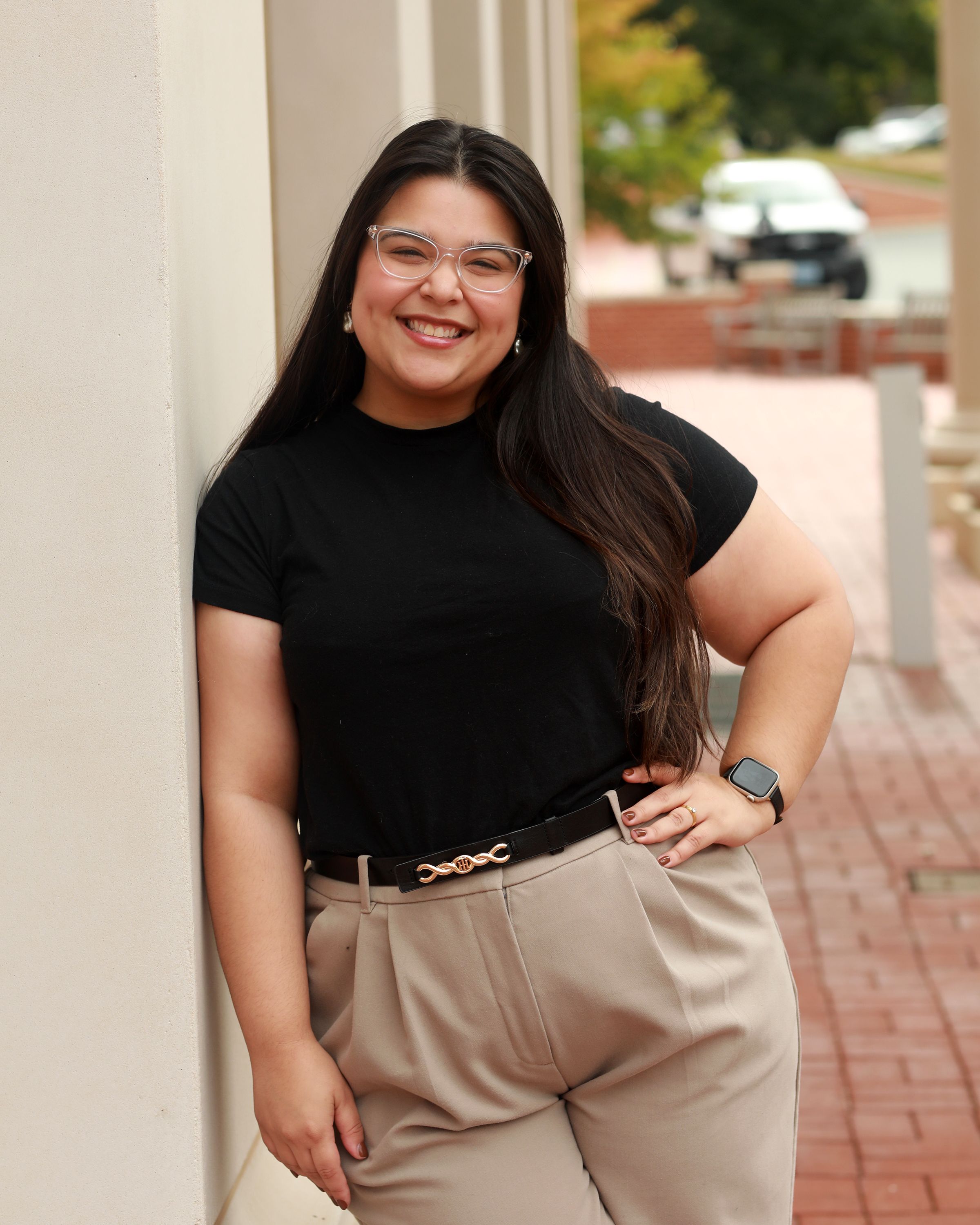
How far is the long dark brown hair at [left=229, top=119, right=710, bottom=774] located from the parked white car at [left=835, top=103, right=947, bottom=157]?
39263mm

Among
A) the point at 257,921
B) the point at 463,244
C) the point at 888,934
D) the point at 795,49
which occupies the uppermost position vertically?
the point at 795,49

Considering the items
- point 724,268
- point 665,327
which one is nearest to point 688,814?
point 665,327

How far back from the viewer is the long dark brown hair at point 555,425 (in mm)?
→ 1829

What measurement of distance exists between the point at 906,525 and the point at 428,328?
574cm

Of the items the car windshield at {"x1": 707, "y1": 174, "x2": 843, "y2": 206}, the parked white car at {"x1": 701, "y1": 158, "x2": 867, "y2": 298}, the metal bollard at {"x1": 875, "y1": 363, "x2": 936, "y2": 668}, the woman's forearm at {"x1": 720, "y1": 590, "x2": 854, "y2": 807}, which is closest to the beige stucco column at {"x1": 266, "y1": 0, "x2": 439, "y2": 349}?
the woman's forearm at {"x1": 720, "y1": 590, "x2": 854, "y2": 807}

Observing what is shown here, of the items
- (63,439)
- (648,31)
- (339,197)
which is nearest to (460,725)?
(63,439)

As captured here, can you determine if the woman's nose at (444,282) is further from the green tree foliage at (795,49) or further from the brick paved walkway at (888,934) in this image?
the green tree foliage at (795,49)

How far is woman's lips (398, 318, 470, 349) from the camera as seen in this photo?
5.96ft

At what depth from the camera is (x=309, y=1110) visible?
1.80m

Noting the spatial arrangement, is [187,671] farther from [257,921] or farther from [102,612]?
[257,921]

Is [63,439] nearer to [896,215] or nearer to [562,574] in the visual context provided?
[562,574]

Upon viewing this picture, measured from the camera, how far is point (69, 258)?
171 centimetres

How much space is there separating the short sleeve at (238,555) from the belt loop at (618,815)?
0.46m

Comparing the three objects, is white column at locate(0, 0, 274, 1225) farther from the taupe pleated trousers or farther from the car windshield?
the car windshield
